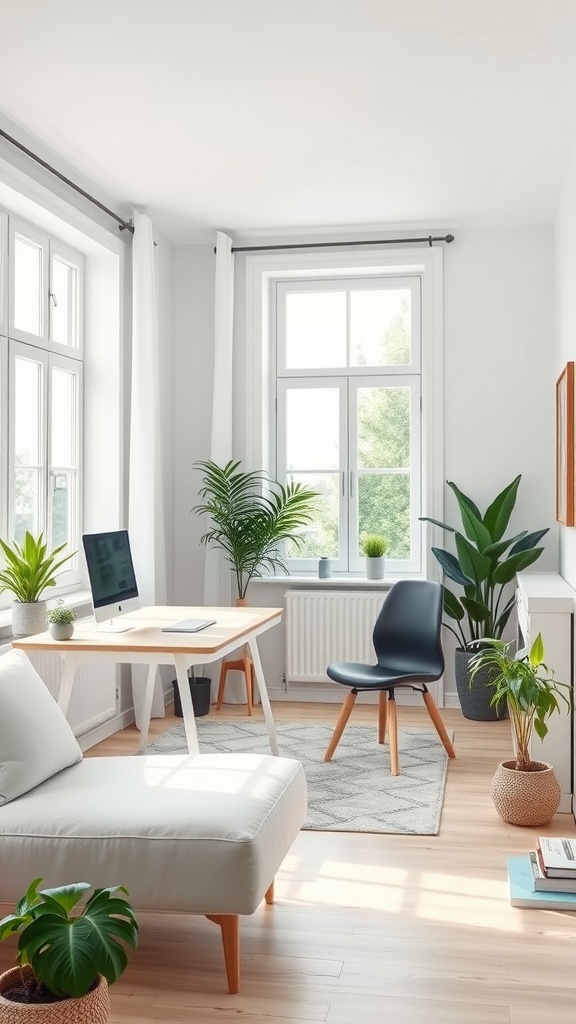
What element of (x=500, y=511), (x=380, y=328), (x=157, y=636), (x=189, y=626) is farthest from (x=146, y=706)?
(x=380, y=328)

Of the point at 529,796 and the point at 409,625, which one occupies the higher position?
the point at 409,625

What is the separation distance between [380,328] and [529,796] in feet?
10.6

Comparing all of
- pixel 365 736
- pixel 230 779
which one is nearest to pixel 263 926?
pixel 230 779

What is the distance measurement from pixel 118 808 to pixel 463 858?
137 cm

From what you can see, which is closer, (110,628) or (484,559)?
(110,628)

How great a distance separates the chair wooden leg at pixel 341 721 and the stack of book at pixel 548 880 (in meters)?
1.31

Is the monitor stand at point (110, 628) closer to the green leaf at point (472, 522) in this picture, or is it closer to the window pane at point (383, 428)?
the green leaf at point (472, 522)

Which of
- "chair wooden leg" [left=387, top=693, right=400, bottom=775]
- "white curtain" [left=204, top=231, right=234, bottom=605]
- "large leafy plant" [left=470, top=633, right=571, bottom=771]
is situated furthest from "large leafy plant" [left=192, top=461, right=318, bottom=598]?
"large leafy plant" [left=470, top=633, right=571, bottom=771]

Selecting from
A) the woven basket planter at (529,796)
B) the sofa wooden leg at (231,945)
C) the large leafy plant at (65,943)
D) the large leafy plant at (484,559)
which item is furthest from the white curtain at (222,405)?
the large leafy plant at (65,943)

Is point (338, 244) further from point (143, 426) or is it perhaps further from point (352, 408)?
point (143, 426)

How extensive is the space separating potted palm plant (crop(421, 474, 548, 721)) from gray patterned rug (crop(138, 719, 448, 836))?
385mm

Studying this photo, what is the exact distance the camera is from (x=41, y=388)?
4672 millimetres

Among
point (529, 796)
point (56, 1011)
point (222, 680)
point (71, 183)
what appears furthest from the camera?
point (222, 680)

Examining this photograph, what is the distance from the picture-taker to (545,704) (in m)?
3.43
